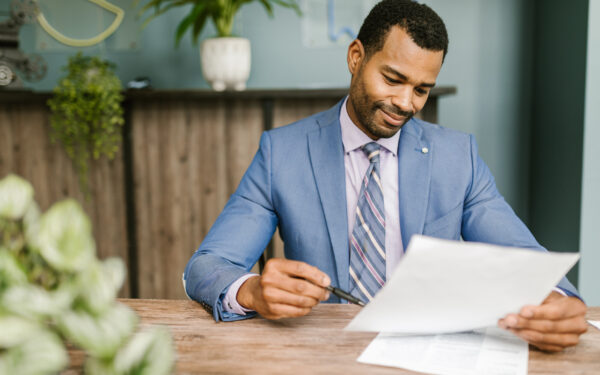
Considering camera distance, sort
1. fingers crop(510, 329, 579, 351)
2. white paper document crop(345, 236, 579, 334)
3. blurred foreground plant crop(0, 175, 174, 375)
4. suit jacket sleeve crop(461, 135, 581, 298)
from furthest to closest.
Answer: suit jacket sleeve crop(461, 135, 581, 298), fingers crop(510, 329, 579, 351), white paper document crop(345, 236, 579, 334), blurred foreground plant crop(0, 175, 174, 375)

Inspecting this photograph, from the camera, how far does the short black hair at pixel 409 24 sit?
50.0 inches

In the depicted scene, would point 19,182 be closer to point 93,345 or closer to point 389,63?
point 93,345

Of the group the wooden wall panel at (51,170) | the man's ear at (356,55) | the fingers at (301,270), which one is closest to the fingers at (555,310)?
the fingers at (301,270)

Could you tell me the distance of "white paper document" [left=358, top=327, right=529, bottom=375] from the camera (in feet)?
2.49

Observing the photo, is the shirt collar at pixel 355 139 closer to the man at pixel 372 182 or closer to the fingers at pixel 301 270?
the man at pixel 372 182

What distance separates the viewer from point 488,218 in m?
1.34

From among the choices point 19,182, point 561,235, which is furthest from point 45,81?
point 561,235

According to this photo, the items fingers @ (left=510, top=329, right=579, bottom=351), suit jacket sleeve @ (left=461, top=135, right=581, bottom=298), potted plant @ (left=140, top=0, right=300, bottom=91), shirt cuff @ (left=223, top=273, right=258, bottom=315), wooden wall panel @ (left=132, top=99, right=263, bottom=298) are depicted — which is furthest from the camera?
wooden wall panel @ (left=132, top=99, right=263, bottom=298)

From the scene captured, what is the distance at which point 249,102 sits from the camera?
94.3 inches

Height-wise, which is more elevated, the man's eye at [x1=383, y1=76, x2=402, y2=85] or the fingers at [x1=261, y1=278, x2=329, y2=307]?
the man's eye at [x1=383, y1=76, x2=402, y2=85]

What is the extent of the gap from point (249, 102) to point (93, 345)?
6.83ft

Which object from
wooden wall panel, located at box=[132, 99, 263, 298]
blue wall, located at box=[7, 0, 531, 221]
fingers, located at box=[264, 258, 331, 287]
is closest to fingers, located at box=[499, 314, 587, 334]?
fingers, located at box=[264, 258, 331, 287]

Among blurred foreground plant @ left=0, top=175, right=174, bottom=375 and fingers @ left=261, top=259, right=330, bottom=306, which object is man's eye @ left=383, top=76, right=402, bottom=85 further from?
blurred foreground plant @ left=0, top=175, right=174, bottom=375

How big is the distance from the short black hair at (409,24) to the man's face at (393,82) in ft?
0.05
